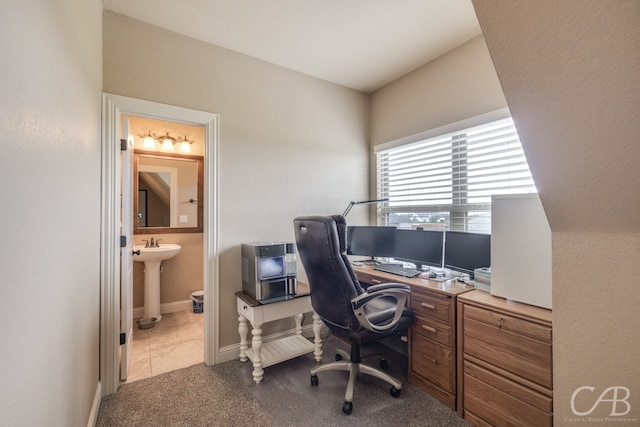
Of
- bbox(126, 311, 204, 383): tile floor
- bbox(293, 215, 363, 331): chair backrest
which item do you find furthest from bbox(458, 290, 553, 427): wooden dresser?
bbox(126, 311, 204, 383): tile floor

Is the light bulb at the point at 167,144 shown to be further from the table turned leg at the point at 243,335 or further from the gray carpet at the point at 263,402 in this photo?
the gray carpet at the point at 263,402

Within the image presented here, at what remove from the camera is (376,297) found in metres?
1.82

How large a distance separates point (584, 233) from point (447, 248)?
120 cm

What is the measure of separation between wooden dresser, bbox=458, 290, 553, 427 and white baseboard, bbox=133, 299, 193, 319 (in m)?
3.31

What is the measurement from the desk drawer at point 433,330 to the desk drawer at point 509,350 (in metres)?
0.12

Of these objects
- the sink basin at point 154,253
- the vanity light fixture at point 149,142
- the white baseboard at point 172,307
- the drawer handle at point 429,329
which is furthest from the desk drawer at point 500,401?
the vanity light fixture at point 149,142

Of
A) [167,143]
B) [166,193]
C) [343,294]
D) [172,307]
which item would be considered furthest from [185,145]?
[343,294]

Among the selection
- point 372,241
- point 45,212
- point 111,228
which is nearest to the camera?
point 45,212

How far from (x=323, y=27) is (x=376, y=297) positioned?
2.06m

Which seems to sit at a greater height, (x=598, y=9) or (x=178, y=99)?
(x=178, y=99)

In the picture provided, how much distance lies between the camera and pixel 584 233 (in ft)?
3.62

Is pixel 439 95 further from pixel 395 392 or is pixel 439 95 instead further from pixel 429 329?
pixel 395 392

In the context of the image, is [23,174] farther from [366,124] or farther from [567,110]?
[366,124]

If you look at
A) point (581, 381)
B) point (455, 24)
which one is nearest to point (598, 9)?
point (581, 381)
